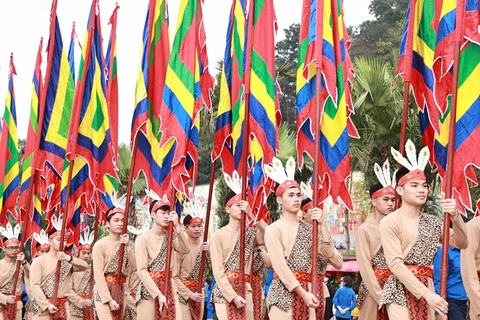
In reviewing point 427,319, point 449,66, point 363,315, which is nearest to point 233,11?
point 449,66

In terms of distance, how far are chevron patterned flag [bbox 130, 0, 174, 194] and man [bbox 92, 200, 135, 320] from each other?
0.78 m

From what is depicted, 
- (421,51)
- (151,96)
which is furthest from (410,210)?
(151,96)

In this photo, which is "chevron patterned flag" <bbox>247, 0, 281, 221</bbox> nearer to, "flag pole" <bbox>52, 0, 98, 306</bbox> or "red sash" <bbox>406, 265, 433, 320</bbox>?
Answer: "red sash" <bbox>406, 265, 433, 320</bbox>

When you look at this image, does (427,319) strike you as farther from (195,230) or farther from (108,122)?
(108,122)

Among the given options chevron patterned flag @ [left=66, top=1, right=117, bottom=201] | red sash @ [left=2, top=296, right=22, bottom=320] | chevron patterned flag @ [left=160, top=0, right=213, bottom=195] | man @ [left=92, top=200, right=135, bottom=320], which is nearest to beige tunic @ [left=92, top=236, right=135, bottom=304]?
man @ [left=92, top=200, right=135, bottom=320]

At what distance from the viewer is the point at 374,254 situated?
898 centimetres

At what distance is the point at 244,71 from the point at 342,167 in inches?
81.4

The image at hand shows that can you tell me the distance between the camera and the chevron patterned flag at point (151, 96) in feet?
38.2

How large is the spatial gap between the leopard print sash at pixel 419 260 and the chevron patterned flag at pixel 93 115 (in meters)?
6.52

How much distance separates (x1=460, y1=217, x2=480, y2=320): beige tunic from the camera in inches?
312

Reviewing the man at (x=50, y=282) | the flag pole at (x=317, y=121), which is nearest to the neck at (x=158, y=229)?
the man at (x=50, y=282)

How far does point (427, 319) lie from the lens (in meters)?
7.61

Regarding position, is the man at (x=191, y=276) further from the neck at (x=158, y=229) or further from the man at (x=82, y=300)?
the man at (x=82, y=300)

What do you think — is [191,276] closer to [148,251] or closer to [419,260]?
[148,251]
